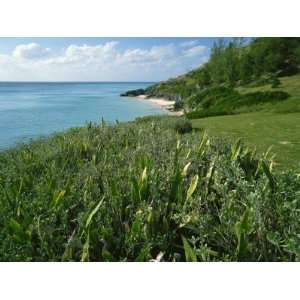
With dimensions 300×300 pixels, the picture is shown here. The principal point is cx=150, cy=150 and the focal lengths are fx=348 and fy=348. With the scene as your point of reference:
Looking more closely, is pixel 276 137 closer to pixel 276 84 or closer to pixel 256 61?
pixel 276 84

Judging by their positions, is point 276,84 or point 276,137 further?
point 276,84

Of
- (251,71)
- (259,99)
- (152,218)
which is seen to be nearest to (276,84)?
(259,99)

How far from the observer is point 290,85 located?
21766 millimetres

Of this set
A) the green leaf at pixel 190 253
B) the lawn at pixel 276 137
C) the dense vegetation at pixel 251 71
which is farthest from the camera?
the dense vegetation at pixel 251 71

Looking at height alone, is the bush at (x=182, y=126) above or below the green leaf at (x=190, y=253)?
below

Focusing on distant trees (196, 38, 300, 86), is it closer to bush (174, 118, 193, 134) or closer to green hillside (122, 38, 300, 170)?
green hillside (122, 38, 300, 170)

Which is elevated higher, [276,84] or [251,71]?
[251,71]

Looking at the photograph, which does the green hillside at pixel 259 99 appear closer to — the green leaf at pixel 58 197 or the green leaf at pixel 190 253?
the green leaf at pixel 190 253

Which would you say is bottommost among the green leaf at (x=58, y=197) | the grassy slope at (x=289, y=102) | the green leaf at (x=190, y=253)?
the grassy slope at (x=289, y=102)

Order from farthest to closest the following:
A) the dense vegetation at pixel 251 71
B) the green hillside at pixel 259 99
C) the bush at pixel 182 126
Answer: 1. the dense vegetation at pixel 251 71
2. the bush at pixel 182 126
3. the green hillside at pixel 259 99

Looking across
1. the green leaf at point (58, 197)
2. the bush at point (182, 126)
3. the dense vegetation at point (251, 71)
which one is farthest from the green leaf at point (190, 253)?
the dense vegetation at point (251, 71)
